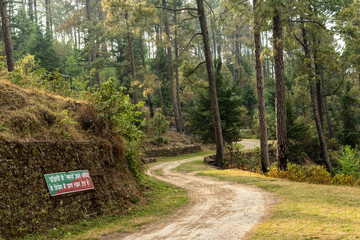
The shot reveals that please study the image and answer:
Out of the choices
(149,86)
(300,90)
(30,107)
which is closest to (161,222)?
(30,107)

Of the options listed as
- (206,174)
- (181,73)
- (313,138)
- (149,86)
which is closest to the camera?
(206,174)

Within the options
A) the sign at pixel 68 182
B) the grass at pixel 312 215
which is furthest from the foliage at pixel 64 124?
the grass at pixel 312 215

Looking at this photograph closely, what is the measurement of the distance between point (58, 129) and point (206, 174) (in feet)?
29.1

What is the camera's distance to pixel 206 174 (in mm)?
14953

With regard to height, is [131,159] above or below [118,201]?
above

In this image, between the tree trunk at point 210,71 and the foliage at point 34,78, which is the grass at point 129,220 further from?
the tree trunk at point 210,71

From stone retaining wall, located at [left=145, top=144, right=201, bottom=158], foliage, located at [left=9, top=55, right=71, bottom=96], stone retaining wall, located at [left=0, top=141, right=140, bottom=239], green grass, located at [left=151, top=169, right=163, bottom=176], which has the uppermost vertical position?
foliage, located at [left=9, top=55, right=71, bottom=96]

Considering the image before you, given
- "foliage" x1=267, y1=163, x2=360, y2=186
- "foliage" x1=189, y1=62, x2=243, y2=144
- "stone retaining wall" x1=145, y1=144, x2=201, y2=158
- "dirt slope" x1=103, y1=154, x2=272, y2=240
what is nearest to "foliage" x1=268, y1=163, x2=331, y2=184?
"foliage" x1=267, y1=163, x2=360, y2=186

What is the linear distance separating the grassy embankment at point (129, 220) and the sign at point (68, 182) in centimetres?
80

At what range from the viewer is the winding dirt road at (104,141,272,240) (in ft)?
19.8

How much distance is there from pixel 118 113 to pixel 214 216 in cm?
448

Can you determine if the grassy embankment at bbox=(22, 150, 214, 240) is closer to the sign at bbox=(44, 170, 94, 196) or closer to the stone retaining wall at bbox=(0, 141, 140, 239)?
the stone retaining wall at bbox=(0, 141, 140, 239)

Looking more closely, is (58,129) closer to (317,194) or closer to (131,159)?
(131,159)

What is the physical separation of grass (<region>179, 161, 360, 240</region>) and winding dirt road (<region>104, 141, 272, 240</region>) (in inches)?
16.9
